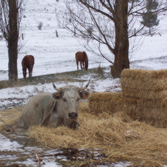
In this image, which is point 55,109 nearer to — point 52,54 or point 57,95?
point 57,95

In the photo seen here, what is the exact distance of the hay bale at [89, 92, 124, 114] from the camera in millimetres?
7340

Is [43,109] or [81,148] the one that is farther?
[43,109]

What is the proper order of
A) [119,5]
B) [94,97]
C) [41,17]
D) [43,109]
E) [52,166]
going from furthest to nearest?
[41,17], [119,5], [94,97], [43,109], [52,166]

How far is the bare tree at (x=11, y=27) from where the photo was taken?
504 inches

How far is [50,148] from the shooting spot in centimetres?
475

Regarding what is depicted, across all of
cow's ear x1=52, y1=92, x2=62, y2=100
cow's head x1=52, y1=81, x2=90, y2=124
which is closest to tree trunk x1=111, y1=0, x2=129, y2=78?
cow's head x1=52, y1=81, x2=90, y2=124

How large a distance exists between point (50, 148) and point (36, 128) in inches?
41.9

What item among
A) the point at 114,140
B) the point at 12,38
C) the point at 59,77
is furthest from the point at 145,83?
the point at 12,38

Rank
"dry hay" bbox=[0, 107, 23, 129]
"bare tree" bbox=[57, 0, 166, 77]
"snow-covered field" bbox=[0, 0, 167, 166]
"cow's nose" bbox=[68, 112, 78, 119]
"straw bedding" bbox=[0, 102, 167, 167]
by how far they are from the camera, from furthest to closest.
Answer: "bare tree" bbox=[57, 0, 166, 77], "snow-covered field" bbox=[0, 0, 167, 166], "dry hay" bbox=[0, 107, 23, 129], "cow's nose" bbox=[68, 112, 78, 119], "straw bedding" bbox=[0, 102, 167, 167]

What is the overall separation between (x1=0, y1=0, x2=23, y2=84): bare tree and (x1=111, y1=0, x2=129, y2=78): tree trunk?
473 cm

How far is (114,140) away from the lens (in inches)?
198

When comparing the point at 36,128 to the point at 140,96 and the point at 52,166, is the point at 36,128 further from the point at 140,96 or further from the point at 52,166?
the point at 140,96

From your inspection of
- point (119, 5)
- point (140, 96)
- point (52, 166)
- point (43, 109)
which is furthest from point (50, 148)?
point (119, 5)

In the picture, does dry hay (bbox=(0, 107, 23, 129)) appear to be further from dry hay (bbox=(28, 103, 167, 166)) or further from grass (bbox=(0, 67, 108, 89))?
grass (bbox=(0, 67, 108, 89))
